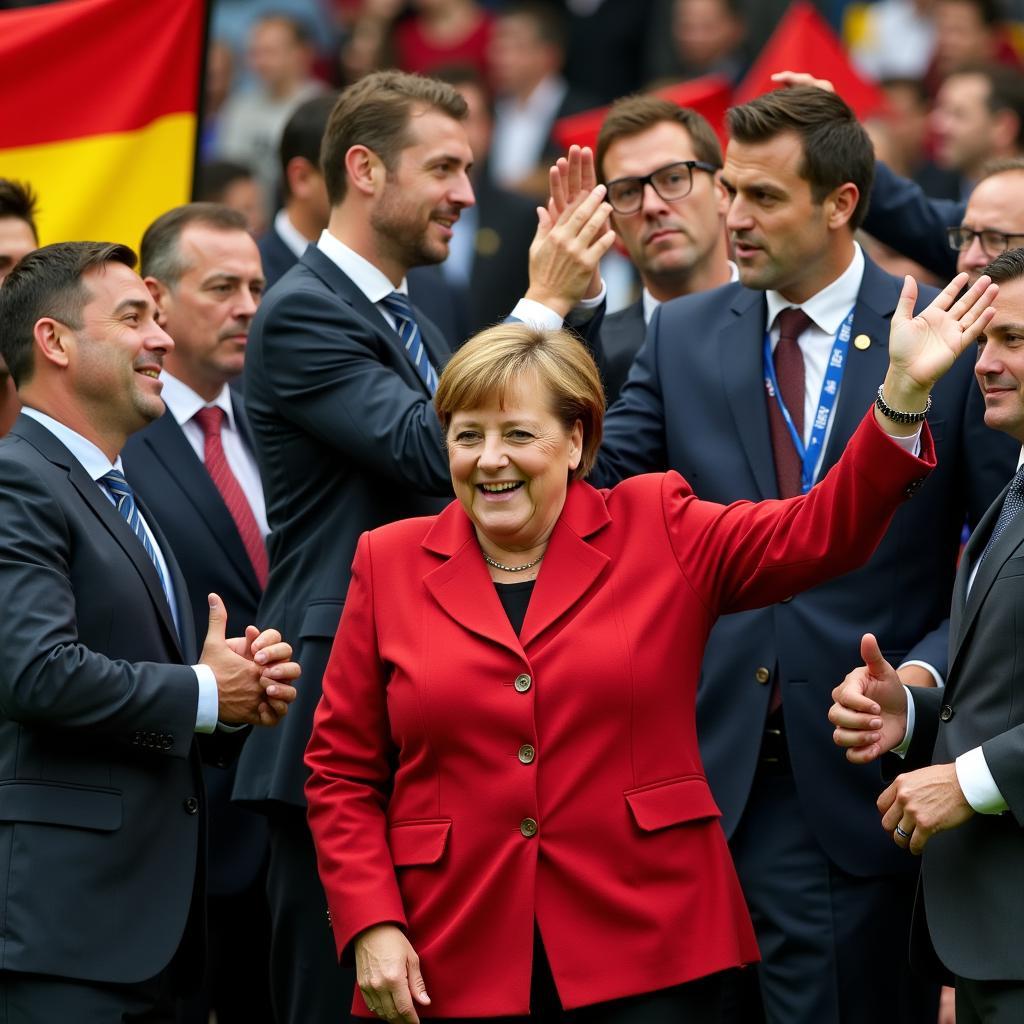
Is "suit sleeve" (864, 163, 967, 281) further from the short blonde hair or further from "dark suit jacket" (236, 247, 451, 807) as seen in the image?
the short blonde hair

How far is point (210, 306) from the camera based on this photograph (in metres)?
6.83

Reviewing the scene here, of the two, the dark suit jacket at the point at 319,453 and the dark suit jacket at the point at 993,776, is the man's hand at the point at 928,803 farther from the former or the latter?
the dark suit jacket at the point at 319,453

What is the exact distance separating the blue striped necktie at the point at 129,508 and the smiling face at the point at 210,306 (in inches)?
60.6

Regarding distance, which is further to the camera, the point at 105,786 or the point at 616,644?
the point at 105,786

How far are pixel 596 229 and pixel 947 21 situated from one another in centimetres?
808

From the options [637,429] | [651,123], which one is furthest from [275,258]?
[637,429]

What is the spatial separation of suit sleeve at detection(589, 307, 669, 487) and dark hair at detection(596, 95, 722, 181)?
141cm

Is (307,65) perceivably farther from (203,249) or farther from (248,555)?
(248,555)

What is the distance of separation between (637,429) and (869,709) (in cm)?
137

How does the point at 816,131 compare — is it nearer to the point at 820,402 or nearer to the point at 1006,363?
the point at 820,402

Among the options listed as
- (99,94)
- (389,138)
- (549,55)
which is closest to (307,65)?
(549,55)

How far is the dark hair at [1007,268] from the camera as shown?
477cm

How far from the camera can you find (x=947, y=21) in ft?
41.5

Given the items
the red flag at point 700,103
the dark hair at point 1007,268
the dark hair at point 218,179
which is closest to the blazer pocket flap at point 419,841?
the dark hair at point 1007,268
